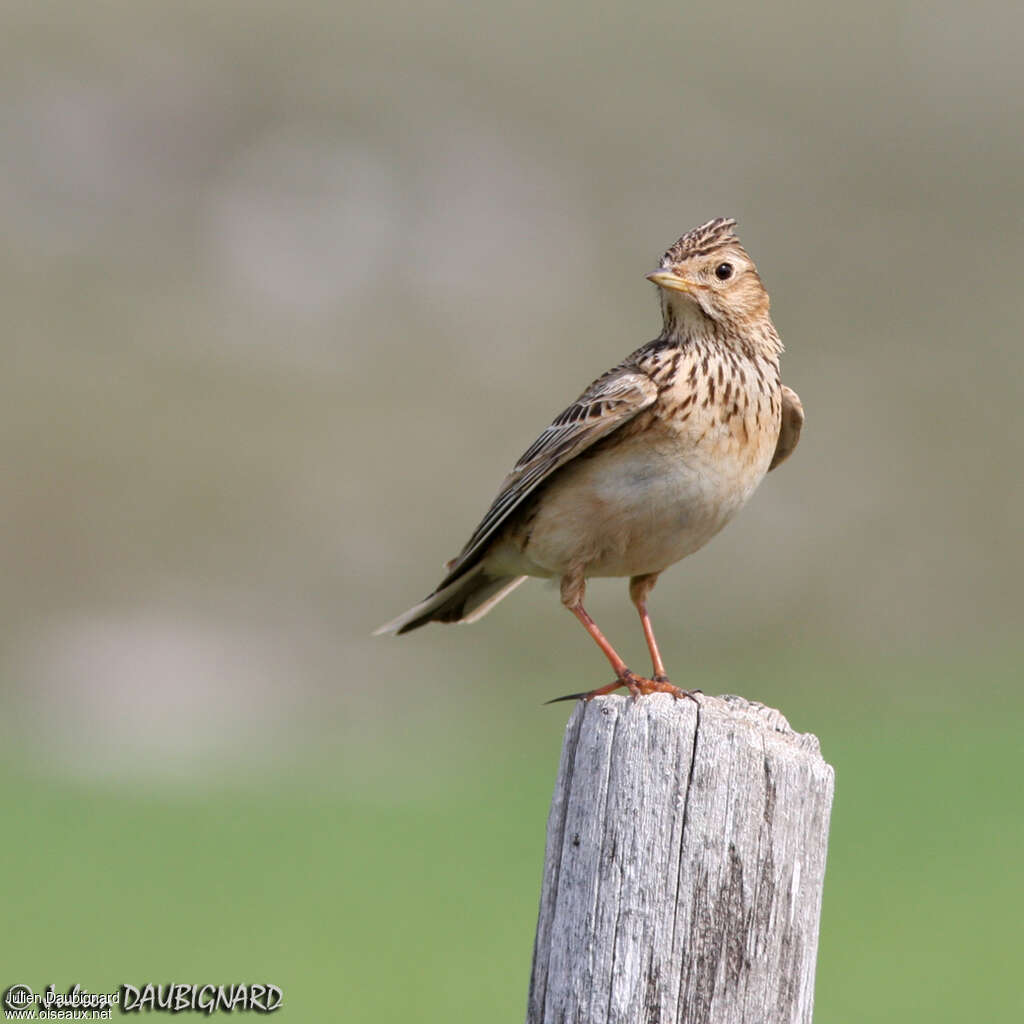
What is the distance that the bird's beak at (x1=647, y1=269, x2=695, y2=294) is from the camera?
279 inches

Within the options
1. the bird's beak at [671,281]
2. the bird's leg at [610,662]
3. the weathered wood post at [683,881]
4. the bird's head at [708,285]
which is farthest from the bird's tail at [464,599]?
the weathered wood post at [683,881]

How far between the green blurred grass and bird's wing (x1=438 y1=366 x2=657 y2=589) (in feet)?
21.3

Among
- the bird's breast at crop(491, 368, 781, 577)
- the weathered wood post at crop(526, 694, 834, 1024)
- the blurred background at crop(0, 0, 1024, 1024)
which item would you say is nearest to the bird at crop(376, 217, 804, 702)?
the bird's breast at crop(491, 368, 781, 577)

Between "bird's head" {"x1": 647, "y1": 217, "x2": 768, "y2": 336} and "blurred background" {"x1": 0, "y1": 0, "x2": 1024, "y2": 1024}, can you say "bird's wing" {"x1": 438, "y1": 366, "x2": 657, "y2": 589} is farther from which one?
"blurred background" {"x1": 0, "y1": 0, "x2": 1024, "y2": 1024}

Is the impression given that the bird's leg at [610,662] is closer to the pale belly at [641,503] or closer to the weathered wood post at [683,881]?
the pale belly at [641,503]

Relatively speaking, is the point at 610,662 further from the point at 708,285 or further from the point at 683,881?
the point at 683,881

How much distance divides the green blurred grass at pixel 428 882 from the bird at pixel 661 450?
6.42 m

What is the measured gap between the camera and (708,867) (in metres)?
4.47

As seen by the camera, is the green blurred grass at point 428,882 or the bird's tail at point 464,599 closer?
the bird's tail at point 464,599

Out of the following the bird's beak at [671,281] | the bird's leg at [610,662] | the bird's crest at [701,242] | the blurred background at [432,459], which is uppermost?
the blurred background at [432,459]

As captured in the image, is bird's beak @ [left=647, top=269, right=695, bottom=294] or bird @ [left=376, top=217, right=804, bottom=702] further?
bird's beak @ [left=647, top=269, right=695, bottom=294]

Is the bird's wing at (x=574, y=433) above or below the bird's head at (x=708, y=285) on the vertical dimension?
below

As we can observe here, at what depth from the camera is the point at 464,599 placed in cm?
789

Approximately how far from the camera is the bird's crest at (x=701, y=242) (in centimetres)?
725
